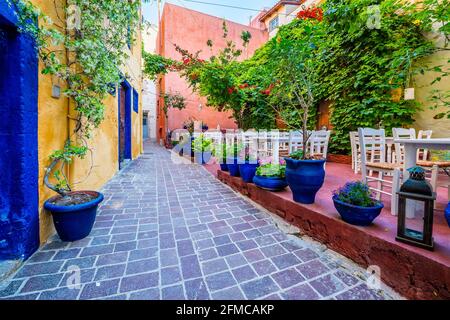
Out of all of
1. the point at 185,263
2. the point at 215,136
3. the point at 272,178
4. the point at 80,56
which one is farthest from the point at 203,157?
the point at 185,263

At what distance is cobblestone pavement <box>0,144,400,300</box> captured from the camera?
136 centimetres

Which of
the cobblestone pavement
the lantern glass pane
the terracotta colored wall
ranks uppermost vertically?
the terracotta colored wall

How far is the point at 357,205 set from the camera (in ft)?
5.50

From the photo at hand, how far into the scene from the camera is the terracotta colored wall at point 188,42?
36.8 ft

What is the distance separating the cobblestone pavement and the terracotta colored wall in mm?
9708

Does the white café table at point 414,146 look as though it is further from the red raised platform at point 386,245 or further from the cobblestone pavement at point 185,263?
the cobblestone pavement at point 185,263

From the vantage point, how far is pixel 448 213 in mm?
1369

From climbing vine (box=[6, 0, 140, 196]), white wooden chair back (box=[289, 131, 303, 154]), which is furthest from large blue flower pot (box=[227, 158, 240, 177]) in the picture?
climbing vine (box=[6, 0, 140, 196])

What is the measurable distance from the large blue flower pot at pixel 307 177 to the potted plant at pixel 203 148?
14.1 ft

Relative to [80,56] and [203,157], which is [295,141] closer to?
[203,157]

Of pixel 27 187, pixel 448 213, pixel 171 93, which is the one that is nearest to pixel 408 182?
pixel 448 213

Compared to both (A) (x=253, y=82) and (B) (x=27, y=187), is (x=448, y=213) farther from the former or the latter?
(A) (x=253, y=82)

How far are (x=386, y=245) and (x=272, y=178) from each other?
1428mm

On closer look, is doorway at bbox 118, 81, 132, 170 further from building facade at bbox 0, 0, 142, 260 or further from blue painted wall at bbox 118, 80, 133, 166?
building facade at bbox 0, 0, 142, 260
